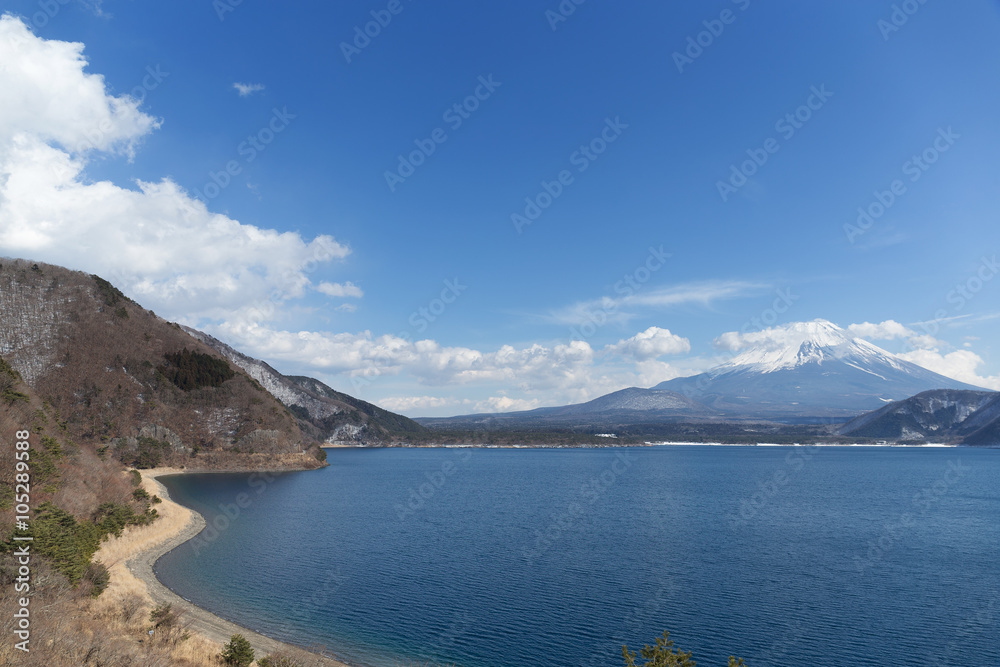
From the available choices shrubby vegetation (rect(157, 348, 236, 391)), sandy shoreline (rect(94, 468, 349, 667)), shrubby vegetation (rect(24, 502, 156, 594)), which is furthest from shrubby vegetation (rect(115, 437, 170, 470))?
shrubby vegetation (rect(24, 502, 156, 594))

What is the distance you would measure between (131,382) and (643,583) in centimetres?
11562

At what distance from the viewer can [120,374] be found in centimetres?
11106

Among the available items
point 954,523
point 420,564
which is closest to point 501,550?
point 420,564

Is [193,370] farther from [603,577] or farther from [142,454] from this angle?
[603,577]

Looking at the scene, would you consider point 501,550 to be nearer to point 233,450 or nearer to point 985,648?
point 985,648

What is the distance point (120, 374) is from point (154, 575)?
3691 inches

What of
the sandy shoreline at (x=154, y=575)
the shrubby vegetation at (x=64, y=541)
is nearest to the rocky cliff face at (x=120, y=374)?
the sandy shoreline at (x=154, y=575)

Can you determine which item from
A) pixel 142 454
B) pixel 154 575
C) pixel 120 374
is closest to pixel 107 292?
pixel 120 374

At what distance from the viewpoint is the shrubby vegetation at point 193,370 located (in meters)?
120

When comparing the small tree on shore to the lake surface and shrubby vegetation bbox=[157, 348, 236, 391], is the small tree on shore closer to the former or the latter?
the lake surface

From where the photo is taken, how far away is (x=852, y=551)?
142 feet

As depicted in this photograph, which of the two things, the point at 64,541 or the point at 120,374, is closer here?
the point at 64,541

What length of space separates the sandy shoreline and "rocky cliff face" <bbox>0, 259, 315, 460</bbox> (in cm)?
5702

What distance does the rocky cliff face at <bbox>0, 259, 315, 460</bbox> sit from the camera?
102312 mm
